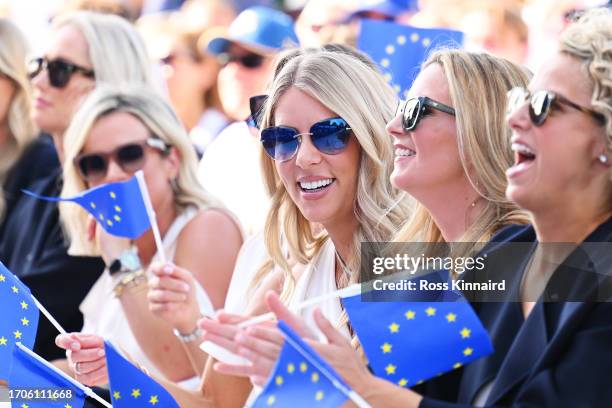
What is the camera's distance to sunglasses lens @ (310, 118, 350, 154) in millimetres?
3906

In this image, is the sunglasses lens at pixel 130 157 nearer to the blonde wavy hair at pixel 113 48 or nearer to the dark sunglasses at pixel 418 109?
the blonde wavy hair at pixel 113 48

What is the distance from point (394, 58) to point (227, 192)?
1.01m

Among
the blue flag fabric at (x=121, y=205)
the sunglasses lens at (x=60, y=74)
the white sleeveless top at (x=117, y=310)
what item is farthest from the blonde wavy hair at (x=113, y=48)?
the blue flag fabric at (x=121, y=205)

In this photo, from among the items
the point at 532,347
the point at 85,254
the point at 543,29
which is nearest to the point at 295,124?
the point at 532,347

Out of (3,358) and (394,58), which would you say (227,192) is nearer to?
(394,58)

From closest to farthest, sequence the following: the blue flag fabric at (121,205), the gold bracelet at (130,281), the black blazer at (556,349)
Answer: the black blazer at (556,349) < the blue flag fabric at (121,205) < the gold bracelet at (130,281)

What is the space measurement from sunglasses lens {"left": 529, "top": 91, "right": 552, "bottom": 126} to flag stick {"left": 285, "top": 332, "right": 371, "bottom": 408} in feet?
2.31

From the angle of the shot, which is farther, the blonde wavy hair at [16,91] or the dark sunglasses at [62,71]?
the blonde wavy hair at [16,91]

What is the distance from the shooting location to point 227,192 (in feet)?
19.1

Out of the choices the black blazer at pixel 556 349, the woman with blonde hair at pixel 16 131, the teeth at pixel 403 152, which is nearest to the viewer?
the black blazer at pixel 556 349

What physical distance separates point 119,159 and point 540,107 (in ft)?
8.93

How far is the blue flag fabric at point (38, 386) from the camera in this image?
3.29 metres

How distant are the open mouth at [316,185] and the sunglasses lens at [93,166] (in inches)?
57.8

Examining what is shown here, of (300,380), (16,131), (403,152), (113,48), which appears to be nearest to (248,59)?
(113,48)
